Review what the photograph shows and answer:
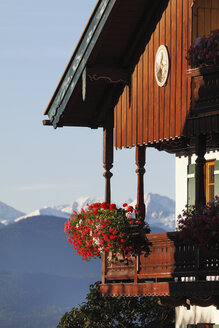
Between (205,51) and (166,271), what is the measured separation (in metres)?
5.59

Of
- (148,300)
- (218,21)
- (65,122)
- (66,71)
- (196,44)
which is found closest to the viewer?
(196,44)

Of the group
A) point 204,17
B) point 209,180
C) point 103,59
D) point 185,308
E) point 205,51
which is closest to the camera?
point 205,51

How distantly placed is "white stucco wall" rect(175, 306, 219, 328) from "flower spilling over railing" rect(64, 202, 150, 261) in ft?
11.7

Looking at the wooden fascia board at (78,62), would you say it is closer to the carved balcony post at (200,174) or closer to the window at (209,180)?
the carved balcony post at (200,174)

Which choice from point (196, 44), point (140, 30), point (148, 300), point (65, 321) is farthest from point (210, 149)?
point (65, 321)

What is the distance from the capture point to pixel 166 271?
22.8 m

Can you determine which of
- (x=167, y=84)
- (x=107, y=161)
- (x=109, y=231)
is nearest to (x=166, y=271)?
(x=109, y=231)

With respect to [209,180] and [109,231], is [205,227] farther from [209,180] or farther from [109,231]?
[209,180]

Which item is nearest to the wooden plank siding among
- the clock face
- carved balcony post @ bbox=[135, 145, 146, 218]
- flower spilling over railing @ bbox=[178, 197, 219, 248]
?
the clock face

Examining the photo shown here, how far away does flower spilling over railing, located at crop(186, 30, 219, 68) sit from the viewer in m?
20.2

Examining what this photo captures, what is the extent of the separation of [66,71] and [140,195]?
3.76 meters

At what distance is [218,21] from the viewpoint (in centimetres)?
2258

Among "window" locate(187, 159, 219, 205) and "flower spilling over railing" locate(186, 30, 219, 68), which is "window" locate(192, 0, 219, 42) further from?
"window" locate(187, 159, 219, 205)

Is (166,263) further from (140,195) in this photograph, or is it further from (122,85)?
(122,85)
